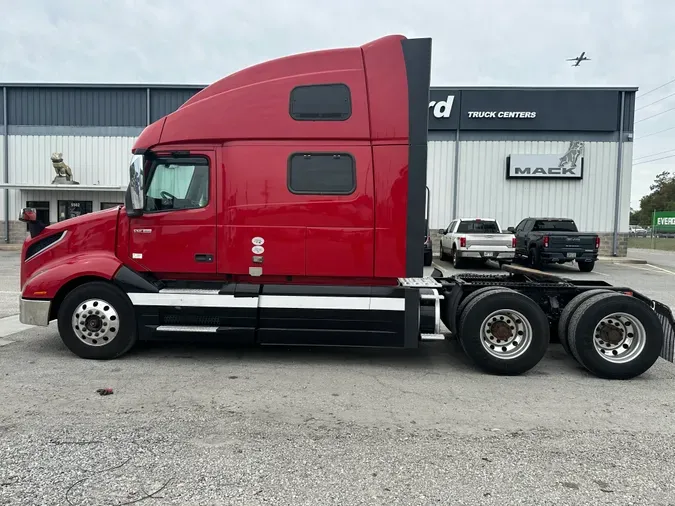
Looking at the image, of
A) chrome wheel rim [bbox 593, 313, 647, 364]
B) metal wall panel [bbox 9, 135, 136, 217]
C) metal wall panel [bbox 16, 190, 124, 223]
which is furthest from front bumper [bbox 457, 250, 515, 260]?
metal wall panel [bbox 9, 135, 136, 217]

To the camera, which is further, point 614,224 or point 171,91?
point 171,91

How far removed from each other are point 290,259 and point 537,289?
2.90m

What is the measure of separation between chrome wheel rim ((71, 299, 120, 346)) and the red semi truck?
0.02 meters

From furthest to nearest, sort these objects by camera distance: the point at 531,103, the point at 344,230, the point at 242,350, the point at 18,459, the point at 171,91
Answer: the point at 171,91 → the point at 531,103 → the point at 242,350 → the point at 344,230 → the point at 18,459

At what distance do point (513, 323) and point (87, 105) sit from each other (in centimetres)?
2494

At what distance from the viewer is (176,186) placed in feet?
17.9

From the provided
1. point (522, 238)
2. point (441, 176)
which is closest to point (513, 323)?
point (522, 238)

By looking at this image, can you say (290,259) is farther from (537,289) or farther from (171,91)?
(171,91)

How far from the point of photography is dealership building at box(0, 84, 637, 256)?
2178cm

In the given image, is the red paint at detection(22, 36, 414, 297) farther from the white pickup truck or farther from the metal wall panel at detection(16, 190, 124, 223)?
the metal wall panel at detection(16, 190, 124, 223)

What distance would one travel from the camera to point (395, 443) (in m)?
3.50

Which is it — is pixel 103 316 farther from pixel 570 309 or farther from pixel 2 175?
pixel 2 175

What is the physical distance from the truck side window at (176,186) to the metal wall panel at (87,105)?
20.5 metres

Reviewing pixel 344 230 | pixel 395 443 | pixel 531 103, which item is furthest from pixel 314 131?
pixel 531 103
